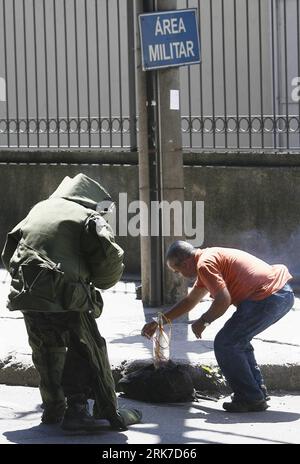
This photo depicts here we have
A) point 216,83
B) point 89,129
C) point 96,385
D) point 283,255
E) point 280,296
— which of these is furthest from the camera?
point 216,83

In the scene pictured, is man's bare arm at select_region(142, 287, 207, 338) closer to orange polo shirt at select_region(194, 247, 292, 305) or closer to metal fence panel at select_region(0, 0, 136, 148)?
orange polo shirt at select_region(194, 247, 292, 305)

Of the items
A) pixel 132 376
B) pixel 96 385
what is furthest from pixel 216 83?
pixel 96 385

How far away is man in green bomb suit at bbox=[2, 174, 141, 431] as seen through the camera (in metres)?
→ 6.38

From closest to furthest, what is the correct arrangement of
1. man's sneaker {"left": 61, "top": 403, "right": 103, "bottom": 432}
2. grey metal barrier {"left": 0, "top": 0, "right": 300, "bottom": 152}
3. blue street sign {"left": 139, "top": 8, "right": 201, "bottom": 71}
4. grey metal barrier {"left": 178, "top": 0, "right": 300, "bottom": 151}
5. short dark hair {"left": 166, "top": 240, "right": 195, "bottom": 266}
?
man's sneaker {"left": 61, "top": 403, "right": 103, "bottom": 432} < short dark hair {"left": 166, "top": 240, "right": 195, "bottom": 266} < blue street sign {"left": 139, "top": 8, "right": 201, "bottom": 71} < grey metal barrier {"left": 178, "top": 0, "right": 300, "bottom": 151} < grey metal barrier {"left": 0, "top": 0, "right": 300, "bottom": 152}

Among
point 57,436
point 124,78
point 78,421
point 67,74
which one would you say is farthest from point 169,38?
point 124,78

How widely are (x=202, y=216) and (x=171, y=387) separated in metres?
3.99

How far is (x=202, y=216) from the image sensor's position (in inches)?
440

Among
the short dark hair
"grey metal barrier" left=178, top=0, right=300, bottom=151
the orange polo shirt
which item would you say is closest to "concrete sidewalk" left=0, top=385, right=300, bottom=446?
the orange polo shirt

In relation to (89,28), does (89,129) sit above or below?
below

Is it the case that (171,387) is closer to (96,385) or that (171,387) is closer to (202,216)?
(96,385)

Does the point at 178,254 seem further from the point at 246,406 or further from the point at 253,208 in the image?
the point at 253,208

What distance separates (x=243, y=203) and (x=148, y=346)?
3.00 metres

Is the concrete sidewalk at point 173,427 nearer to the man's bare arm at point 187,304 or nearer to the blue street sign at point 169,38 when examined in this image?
the man's bare arm at point 187,304

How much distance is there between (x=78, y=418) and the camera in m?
6.58
